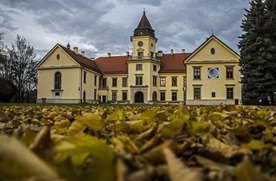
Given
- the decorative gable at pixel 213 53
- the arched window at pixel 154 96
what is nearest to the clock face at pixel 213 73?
the decorative gable at pixel 213 53

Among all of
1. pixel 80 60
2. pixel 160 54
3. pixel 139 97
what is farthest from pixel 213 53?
pixel 80 60

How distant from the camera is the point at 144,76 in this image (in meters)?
39.8

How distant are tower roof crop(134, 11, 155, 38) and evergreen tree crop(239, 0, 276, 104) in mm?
19900

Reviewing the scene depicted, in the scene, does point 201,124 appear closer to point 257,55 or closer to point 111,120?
point 111,120

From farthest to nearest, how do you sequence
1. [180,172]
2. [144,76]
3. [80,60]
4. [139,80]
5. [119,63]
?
[119,63] < [139,80] < [144,76] < [80,60] < [180,172]

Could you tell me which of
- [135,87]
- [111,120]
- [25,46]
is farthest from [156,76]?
[111,120]

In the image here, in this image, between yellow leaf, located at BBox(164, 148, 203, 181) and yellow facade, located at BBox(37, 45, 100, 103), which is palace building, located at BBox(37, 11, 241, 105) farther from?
yellow leaf, located at BBox(164, 148, 203, 181)

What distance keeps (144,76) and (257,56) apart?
732 inches

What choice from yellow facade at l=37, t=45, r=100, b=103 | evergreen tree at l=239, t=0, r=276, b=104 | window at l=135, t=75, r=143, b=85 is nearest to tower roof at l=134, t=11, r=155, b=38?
window at l=135, t=75, r=143, b=85

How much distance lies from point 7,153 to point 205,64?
3267cm

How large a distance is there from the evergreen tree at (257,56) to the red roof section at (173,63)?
16.7 meters

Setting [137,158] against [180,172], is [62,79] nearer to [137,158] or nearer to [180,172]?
[137,158]

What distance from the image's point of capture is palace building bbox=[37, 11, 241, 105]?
32.1 meters

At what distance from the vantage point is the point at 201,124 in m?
0.93
